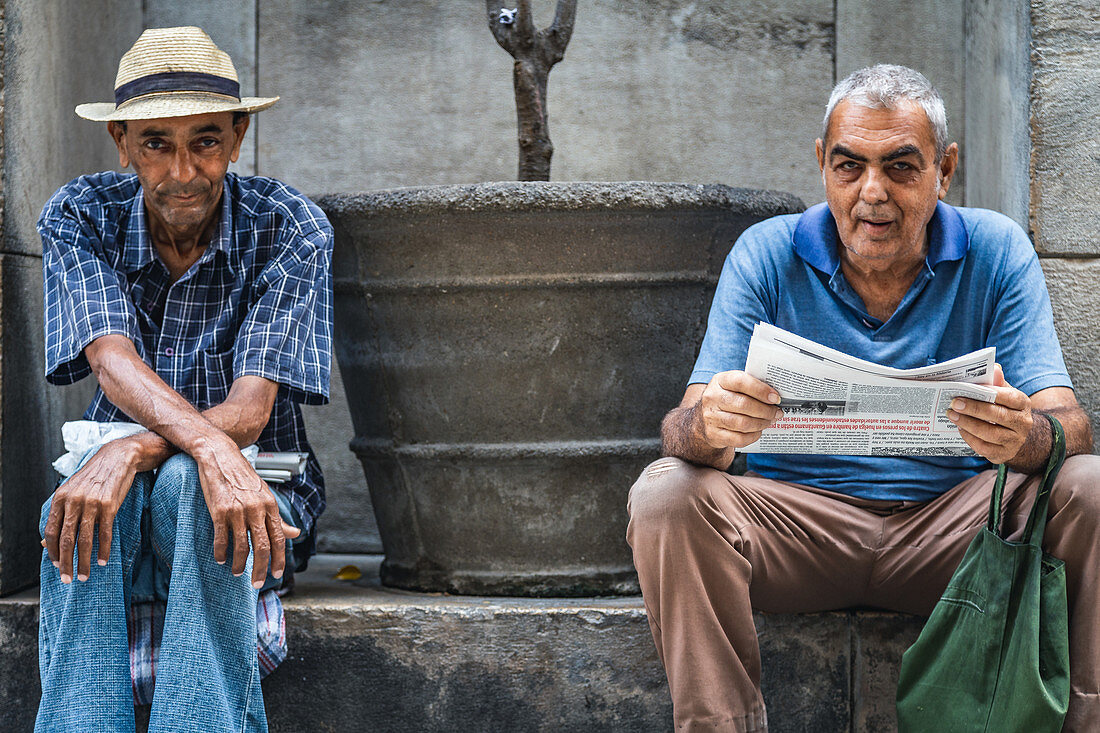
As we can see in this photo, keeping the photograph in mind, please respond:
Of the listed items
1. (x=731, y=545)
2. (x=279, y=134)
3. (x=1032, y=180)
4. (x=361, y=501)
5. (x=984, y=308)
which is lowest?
(x=361, y=501)

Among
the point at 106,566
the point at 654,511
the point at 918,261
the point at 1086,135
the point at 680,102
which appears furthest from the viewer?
the point at 680,102

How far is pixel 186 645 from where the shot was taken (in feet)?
7.37

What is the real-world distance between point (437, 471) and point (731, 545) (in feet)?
3.13

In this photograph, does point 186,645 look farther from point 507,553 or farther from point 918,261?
Answer: point 918,261

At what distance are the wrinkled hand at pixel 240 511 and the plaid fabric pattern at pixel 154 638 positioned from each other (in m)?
0.21

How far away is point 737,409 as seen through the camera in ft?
6.67

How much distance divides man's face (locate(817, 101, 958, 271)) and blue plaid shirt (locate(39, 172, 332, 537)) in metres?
1.19

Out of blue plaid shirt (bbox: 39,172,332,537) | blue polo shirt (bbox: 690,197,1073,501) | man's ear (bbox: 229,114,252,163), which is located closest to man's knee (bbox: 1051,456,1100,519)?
blue polo shirt (bbox: 690,197,1073,501)

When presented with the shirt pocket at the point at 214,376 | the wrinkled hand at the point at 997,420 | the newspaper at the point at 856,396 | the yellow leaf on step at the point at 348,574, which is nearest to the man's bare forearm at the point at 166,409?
the shirt pocket at the point at 214,376

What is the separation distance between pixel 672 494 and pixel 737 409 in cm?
23

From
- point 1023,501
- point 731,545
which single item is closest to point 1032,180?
point 1023,501

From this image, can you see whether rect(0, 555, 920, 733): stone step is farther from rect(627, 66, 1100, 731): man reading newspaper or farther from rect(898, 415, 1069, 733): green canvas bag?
rect(898, 415, 1069, 733): green canvas bag

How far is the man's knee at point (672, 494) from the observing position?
2152mm

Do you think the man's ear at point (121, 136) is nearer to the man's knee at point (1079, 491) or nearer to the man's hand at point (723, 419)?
the man's hand at point (723, 419)
